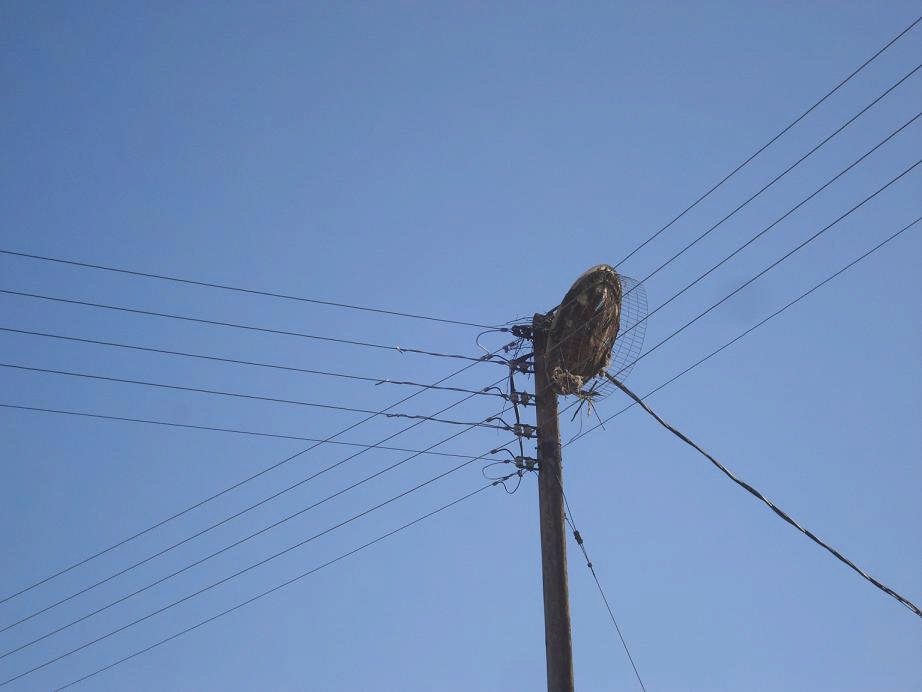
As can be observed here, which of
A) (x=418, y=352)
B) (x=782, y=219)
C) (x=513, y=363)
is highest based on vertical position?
(x=418, y=352)

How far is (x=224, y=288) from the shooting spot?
13.5 metres

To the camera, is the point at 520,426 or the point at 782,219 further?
the point at 520,426

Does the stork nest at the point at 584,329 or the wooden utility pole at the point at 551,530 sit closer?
the wooden utility pole at the point at 551,530

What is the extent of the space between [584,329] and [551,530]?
7.60 feet

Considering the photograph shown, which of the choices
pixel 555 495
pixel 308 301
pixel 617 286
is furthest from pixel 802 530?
pixel 308 301

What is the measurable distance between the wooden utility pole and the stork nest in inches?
7.0

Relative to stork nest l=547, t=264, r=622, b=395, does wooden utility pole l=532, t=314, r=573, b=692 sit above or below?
below

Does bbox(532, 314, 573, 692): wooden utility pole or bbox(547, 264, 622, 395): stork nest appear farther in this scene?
bbox(547, 264, 622, 395): stork nest

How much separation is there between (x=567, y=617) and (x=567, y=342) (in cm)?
311

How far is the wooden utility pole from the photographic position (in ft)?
33.9

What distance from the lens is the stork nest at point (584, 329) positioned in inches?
473

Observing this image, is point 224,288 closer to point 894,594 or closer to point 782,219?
point 782,219

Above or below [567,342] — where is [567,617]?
below

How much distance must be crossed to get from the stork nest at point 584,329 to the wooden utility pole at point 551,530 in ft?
0.59
